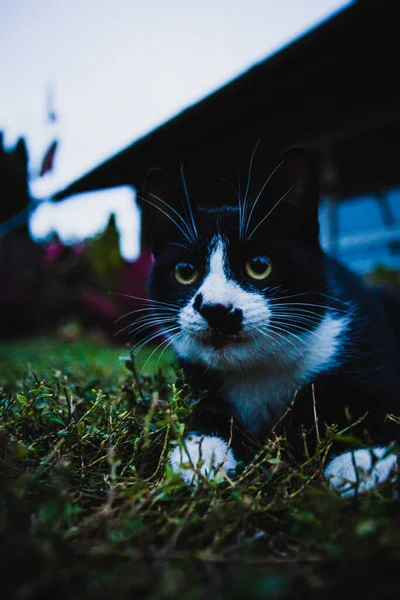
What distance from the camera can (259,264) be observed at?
1053 millimetres

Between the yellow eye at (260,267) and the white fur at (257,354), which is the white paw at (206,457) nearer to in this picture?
the white fur at (257,354)

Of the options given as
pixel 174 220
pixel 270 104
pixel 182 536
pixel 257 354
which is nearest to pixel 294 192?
pixel 174 220

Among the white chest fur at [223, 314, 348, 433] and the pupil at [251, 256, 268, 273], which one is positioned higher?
the pupil at [251, 256, 268, 273]

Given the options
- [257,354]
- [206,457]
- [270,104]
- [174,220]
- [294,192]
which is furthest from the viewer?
[270,104]

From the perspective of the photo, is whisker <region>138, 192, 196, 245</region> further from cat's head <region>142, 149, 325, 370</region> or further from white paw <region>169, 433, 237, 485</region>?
white paw <region>169, 433, 237, 485</region>

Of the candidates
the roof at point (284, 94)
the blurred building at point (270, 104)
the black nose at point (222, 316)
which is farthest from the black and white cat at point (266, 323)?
the roof at point (284, 94)

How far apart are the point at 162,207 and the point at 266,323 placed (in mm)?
532

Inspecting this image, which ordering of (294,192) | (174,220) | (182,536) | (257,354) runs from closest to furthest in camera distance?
1. (182,536)
2. (257,354)
3. (294,192)
4. (174,220)

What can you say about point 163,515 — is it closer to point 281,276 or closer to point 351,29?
point 281,276

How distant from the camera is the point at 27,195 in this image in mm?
2510

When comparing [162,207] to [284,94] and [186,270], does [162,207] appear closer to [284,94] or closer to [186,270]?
[186,270]

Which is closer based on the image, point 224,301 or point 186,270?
point 224,301

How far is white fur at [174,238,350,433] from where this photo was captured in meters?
0.99

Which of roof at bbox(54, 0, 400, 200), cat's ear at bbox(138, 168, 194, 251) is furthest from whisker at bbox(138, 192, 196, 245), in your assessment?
roof at bbox(54, 0, 400, 200)
